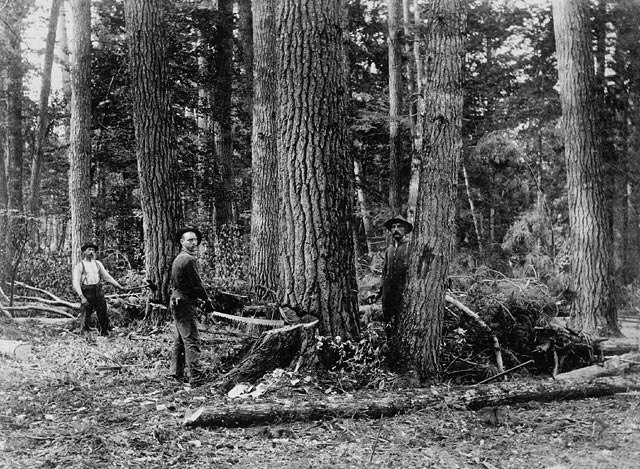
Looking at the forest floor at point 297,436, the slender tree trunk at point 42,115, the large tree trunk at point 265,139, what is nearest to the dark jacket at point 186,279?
the forest floor at point 297,436

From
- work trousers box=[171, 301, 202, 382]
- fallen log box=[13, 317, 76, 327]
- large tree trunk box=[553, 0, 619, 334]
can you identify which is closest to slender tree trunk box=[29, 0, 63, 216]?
fallen log box=[13, 317, 76, 327]

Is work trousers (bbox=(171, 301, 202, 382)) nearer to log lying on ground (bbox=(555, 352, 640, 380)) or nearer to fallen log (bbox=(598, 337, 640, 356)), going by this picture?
log lying on ground (bbox=(555, 352, 640, 380))

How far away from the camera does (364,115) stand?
19.3 m

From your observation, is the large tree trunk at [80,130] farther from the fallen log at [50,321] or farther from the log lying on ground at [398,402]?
the log lying on ground at [398,402]

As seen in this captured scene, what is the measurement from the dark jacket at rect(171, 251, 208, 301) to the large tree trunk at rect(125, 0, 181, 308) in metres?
2.89

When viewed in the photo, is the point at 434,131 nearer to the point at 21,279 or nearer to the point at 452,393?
the point at 452,393

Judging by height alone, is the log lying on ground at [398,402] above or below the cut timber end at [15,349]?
below

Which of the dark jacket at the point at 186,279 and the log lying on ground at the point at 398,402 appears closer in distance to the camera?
the log lying on ground at the point at 398,402

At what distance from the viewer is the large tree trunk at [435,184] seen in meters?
6.82

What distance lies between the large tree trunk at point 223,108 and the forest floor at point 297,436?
468 inches

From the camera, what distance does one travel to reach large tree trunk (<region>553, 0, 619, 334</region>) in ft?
37.0

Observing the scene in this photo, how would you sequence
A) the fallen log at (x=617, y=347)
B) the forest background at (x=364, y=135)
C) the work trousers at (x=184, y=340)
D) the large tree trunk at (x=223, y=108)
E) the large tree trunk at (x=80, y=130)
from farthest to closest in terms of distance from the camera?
the large tree trunk at (x=223, y=108)
the forest background at (x=364, y=135)
the large tree trunk at (x=80, y=130)
the fallen log at (x=617, y=347)
the work trousers at (x=184, y=340)

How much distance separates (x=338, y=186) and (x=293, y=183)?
0.55 meters

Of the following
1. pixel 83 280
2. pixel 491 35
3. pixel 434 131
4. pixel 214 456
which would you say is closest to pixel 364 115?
pixel 491 35
